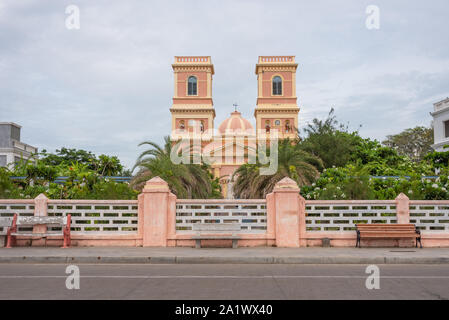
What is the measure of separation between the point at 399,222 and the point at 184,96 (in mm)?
49149

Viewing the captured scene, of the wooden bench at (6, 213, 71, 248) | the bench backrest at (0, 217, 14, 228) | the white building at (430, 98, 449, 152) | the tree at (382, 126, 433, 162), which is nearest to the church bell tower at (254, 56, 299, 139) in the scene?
the tree at (382, 126, 433, 162)

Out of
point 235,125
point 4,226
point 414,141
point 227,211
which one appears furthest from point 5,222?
point 414,141

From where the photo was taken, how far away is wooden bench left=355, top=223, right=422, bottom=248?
1323 cm

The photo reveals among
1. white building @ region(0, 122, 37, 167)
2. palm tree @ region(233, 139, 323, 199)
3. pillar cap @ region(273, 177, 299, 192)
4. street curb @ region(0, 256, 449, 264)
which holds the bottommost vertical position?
street curb @ region(0, 256, 449, 264)

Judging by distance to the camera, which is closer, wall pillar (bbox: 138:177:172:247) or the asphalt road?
the asphalt road

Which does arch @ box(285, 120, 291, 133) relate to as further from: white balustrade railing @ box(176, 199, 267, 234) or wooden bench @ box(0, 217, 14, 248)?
wooden bench @ box(0, 217, 14, 248)

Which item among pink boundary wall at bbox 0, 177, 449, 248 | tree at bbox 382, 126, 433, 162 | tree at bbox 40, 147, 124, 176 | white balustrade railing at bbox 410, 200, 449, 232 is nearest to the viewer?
pink boundary wall at bbox 0, 177, 449, 248

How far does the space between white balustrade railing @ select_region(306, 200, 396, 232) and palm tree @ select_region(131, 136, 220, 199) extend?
7.26 metres

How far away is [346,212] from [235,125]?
4688cm

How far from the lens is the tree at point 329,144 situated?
3488 centimetres

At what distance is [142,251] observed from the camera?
40.1ft

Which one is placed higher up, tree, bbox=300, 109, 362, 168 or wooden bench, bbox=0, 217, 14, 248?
tree, bbox=300, 109, 362, 168
